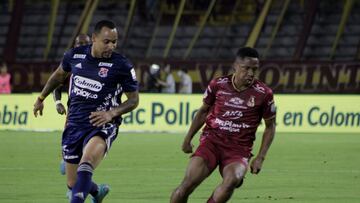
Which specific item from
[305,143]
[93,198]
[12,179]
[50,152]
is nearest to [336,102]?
[305,143]

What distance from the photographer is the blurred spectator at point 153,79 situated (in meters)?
33.9

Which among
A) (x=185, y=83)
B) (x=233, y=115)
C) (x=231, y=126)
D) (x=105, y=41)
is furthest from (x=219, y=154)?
(x=185, y=83)

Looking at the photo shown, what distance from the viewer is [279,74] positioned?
34812mm

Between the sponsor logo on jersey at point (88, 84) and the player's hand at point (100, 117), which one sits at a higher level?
the sponsor logo on jersey at point (88, 84)

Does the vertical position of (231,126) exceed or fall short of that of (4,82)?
it exceeds it

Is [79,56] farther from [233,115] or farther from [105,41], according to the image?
[233,115]

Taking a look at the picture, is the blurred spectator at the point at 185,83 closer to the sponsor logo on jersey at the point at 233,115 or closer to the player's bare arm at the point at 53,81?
the player's bare arm at the point at 53,81

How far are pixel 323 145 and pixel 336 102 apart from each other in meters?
4.14

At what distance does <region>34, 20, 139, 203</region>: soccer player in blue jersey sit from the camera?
11742 millimetres

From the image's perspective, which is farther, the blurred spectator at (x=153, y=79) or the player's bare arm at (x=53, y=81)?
the blurred spectator at (x=153, y=79)

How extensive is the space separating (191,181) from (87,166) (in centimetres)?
108

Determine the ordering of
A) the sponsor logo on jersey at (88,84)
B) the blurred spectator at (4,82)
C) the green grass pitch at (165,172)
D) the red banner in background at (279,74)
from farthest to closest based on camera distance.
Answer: the red banner in background at (279,74) → the blurred spectator at (4,82) → the green grass pitch at (165,172) → the sponsor logo on jersey at (88,84)

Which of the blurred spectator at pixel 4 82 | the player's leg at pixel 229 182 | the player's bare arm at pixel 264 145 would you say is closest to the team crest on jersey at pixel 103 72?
the player's leg at pixel 229 182

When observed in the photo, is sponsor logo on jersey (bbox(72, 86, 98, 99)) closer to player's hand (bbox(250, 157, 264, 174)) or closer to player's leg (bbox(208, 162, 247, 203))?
player's leg (bbox(208, 162, 247, 203))
